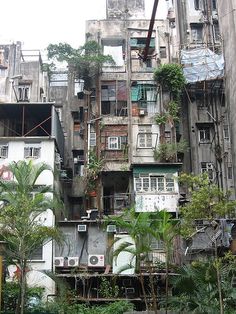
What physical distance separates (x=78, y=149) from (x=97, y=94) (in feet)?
13.5

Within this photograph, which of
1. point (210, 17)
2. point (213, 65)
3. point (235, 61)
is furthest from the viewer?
point (210, 17)

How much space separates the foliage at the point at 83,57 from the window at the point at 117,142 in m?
4.63

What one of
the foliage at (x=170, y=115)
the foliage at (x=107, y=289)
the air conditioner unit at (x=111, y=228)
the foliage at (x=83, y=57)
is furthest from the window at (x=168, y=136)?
the foliage at (x=107, y=289)

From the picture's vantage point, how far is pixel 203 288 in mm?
19578

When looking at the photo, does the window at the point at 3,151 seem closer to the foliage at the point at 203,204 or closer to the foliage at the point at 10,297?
the foliage at the point at 10,297

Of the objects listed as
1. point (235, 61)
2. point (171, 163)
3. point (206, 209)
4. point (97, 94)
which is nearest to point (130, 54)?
point (97, 94)

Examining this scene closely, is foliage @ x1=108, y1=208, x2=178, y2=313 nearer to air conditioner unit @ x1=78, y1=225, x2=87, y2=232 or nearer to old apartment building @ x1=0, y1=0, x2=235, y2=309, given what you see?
old apartment building @ x1=0, y1=0, x2=235, y2=309

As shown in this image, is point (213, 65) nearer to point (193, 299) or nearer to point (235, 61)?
point (235, 61)

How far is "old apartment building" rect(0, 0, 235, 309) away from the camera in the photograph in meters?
30.4

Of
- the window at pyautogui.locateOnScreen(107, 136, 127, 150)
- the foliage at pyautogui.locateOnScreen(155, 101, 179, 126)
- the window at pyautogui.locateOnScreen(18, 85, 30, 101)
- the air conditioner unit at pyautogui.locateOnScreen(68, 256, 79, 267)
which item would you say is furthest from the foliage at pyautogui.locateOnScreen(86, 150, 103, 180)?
the window at pyautogui.locateOnScreen(18, 85, 30, 101)

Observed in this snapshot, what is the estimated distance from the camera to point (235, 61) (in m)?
24.4

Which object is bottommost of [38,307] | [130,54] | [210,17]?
[38,307]

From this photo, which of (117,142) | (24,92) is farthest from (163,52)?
(24,92)

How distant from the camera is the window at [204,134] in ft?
121
